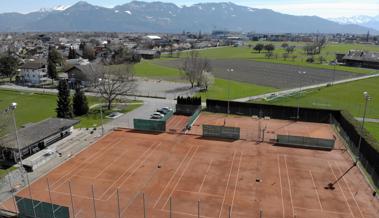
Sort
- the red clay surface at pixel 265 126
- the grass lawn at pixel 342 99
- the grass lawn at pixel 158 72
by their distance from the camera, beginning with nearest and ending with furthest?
1. the red clay surface at pixel 265 126
2. the grass lawn at pixel 342 99
3. the grass lawn at pixel 158 72

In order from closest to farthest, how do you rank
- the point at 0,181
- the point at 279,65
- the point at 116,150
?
1. the point at 0,181
2. the point at 116,150
3. the point at 279,65

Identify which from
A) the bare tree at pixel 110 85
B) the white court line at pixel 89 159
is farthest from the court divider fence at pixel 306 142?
the bare tree at pixel 110 85

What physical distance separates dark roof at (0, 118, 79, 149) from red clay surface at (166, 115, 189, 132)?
1384 centimetres

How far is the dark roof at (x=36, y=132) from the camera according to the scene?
3453cm

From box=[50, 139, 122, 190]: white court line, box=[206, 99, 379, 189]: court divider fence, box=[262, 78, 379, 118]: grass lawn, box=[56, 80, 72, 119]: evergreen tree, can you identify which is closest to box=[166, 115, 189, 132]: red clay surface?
box=[206, 99, 379, 189]: court divider fence

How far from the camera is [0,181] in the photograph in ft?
98.5

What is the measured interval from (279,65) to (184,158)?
89.0m

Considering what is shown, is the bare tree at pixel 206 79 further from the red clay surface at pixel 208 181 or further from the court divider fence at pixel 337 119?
the red clay surface at pixel 208 181

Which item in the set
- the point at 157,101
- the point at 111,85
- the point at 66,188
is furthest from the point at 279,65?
the point at 66,188

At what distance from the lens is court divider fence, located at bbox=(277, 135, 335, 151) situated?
125 ft

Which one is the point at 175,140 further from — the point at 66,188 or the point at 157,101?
the point at 157,101

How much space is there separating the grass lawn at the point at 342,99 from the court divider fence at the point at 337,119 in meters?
8.52

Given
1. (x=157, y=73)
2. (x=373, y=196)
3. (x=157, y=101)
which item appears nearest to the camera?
(x=373, y=196)

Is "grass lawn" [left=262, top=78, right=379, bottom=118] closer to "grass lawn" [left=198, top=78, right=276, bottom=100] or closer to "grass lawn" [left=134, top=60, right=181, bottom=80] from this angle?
"grass lawn" [left=198, top=78, right=276, bottom=100]
